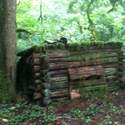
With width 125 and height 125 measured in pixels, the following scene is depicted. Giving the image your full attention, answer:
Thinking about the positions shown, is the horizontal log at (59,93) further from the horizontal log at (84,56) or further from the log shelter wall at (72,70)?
the horizontal log at (84,56)

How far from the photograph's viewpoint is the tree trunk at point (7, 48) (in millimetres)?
8594

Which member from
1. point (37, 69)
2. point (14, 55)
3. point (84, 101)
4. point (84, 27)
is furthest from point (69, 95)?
point (84, 27)

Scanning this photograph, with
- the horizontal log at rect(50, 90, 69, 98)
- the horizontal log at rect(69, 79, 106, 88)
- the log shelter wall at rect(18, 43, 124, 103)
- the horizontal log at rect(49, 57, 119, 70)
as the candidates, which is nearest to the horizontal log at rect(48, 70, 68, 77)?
the log shelter wall at rect(18, 43, 124, 103)

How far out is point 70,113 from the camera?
25.4 ft

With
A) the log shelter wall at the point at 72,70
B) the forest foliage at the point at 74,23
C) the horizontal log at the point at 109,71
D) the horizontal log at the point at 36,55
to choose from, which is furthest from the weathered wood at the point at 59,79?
the forest foliage at the point at 74,23

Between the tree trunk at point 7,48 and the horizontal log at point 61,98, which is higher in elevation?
the tree trunk at point 7,48

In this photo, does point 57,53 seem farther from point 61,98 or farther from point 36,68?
point 61,98

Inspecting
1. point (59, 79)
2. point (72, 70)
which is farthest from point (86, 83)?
point (59, 79)

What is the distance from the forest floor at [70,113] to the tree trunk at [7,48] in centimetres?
45

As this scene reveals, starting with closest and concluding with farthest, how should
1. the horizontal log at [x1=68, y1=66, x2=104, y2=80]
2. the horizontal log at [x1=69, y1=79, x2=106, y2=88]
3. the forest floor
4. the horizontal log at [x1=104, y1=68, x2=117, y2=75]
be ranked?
1. the forest floor
2. the horizontal log at [x1=68, y1=66, x2=104, y2=80]
3. the horizontal log at [x1=69, y1=79, x2=106, y2=88]
4. the horizontal log at [x1=104, y1=68, x2=117, y2=75]

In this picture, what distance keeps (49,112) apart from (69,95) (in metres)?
1.23

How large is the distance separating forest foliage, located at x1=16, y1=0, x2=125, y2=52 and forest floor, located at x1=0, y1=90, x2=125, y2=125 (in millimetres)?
3643

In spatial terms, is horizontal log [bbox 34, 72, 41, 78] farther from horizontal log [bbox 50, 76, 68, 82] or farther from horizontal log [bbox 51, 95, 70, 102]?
horizontal log [bbox 51, 95, 70, 102]

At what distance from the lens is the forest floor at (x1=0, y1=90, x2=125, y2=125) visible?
285 inches
